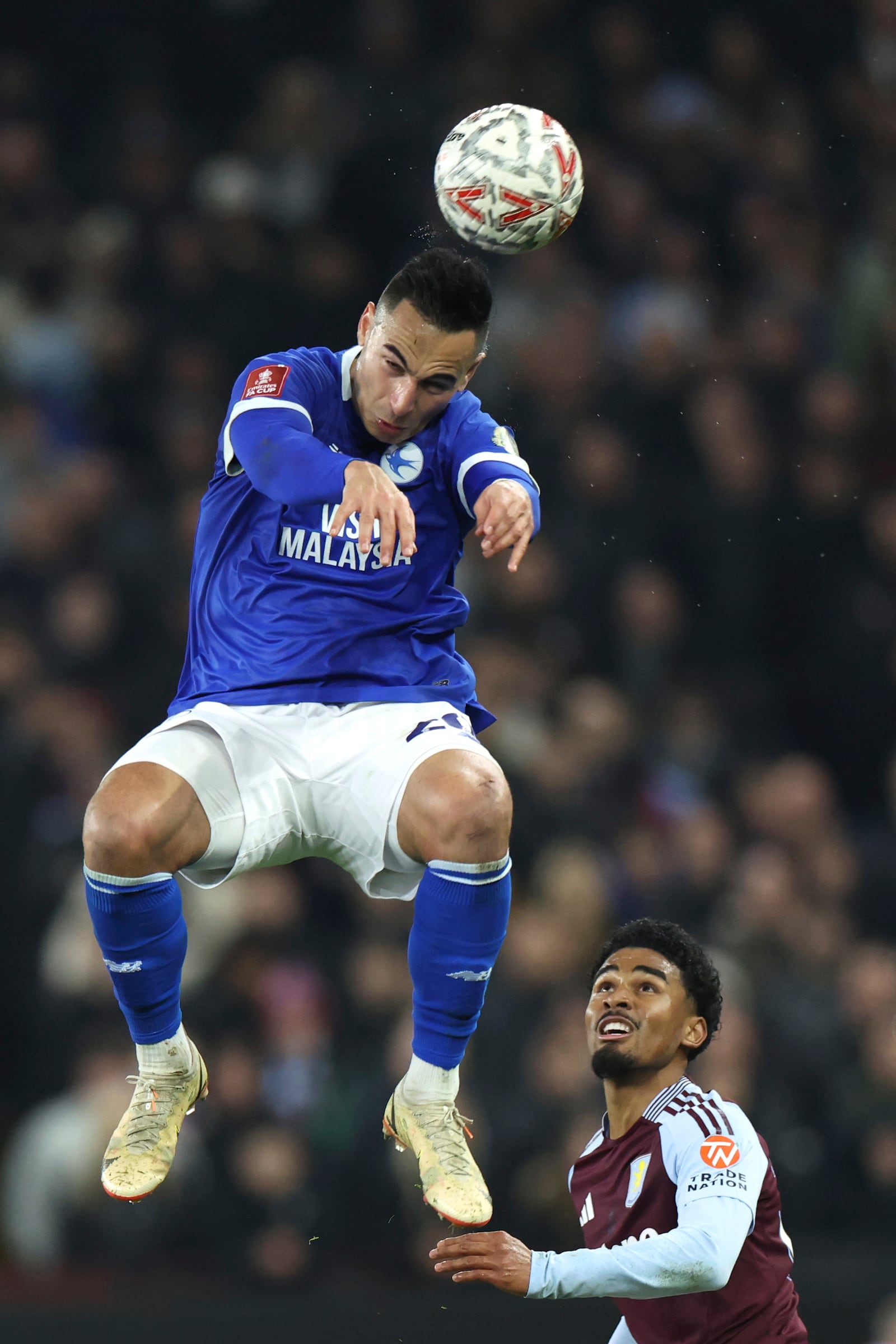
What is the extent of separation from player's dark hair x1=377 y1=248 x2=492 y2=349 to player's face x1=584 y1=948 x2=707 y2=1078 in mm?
1637

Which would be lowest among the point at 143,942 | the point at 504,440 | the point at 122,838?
the point at 143,942

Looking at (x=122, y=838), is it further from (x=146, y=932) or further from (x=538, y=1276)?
(x=538, y=1276)

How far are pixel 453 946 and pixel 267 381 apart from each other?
52.7 inches

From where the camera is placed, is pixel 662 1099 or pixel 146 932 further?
pixel 662 1099

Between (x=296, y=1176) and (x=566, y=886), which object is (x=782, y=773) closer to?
(x=566, y=886)

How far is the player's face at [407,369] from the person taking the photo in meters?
3.97

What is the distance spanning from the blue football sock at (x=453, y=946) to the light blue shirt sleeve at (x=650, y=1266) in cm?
51

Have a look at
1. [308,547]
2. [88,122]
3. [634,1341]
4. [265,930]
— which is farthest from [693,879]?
[88,122]

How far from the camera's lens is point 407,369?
3.99 m

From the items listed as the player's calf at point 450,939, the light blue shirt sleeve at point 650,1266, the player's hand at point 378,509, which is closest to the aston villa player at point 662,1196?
the light blue shirt sleeve at point 650,1266

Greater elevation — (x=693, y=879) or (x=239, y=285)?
(x=239, y=285)

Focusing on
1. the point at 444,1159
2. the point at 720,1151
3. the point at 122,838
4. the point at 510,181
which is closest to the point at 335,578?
the point at 122,838

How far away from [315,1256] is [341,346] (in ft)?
12.7

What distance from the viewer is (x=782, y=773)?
26.7ft
